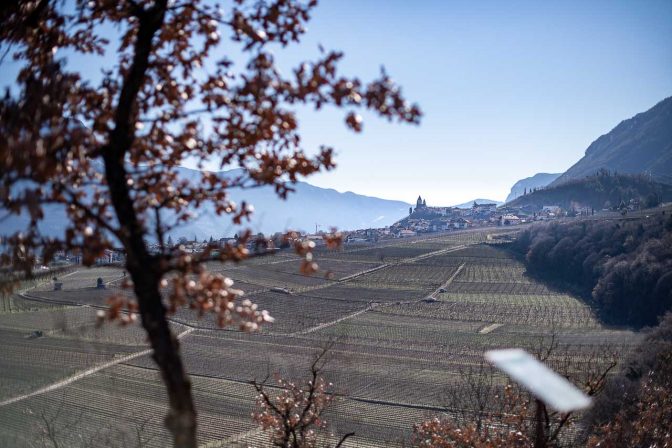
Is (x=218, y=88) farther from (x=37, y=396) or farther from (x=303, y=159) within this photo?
(x=37, y=396)

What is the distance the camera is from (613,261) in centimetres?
5116

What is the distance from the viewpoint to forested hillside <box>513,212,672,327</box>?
42906mm

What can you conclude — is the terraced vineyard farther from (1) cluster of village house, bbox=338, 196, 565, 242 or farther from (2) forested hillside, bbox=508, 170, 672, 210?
(2) forested hillside, bbox=508, 170, 672, 210

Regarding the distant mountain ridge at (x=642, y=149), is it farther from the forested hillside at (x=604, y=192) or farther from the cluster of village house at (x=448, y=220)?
the cluster of village house at (x=448, y=220)

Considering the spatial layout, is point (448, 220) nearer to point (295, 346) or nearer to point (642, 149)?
point (295, 346)

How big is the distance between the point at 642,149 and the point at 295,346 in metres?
169

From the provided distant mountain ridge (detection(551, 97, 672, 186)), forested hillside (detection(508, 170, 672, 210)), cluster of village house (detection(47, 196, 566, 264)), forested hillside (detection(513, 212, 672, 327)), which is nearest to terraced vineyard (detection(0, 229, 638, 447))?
forested hillside (detection(513, 212, 672, 327))

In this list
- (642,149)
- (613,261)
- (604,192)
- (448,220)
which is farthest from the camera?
(642,149)

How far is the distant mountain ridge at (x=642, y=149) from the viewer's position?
528 ft

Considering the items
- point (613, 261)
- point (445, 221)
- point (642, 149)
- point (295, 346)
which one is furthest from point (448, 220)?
point (642, 149)

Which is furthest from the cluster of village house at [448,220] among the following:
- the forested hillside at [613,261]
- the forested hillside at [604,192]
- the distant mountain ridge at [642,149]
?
the distant mountain ridge at [642,149]

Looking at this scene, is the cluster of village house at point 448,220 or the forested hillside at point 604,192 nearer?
the cluster of village house at point 448,220

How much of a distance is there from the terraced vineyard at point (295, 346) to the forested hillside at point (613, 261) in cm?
261

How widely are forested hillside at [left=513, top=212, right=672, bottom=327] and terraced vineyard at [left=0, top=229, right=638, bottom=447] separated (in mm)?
2609
